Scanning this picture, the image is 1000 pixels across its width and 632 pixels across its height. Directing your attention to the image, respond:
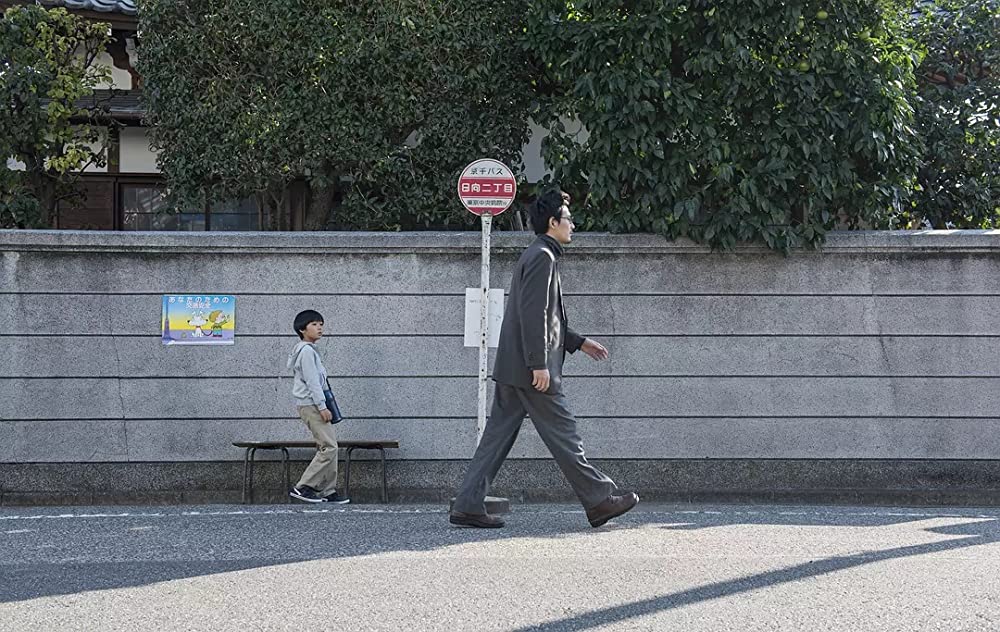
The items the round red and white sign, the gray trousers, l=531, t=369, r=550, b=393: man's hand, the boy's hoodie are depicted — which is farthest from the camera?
the boy's hoodie

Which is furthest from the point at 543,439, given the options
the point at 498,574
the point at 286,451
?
the point at 286,451

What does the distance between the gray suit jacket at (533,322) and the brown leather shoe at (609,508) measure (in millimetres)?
695

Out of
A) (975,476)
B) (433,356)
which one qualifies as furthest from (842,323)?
(433,356)

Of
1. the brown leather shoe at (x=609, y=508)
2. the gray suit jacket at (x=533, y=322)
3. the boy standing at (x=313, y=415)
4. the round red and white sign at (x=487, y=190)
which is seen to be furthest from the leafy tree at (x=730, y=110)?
the brown leather shoe at (x=609, y=508)

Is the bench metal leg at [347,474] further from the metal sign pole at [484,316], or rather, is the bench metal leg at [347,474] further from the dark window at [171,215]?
the dark window at [171,215]

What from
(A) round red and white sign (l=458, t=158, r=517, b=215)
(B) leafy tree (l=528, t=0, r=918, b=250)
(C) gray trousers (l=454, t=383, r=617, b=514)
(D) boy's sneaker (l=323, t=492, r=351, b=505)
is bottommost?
(D) boy's sneaker (l=323, t=492, r=351, b=505)

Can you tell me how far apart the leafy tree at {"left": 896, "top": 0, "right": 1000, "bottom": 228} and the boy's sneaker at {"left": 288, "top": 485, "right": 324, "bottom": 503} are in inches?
228

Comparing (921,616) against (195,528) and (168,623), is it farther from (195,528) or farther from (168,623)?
(195,528)

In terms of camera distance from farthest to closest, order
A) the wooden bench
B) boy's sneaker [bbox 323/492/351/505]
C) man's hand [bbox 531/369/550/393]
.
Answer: the wooden bench, boy's sneaker [bbox 323/492/351/505], man's hand [bbox 531/369/550/393]

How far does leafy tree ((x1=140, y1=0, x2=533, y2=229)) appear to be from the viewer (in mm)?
10648

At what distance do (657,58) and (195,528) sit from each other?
209 inches

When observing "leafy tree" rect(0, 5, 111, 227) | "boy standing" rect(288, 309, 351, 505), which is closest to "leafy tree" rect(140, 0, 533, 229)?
"leafy tree" rect(0, 5, 111, 227)

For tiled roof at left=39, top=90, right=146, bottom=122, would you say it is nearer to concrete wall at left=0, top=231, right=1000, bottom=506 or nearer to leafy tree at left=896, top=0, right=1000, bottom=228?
concrete wall at left=0, top=231, right=1000, bottom=506

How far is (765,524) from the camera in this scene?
26.2 ft
